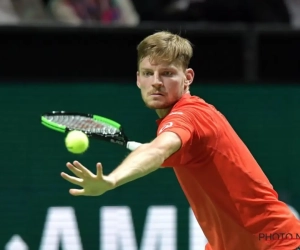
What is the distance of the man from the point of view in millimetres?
3666

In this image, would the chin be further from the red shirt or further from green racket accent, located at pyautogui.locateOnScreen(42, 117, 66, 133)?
green racket accent, located at pyautogui.locateOnScreen(42, 117, 66, 133)

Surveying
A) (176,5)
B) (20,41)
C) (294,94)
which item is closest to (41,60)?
(20,41)

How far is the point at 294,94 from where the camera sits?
6293 millimetres

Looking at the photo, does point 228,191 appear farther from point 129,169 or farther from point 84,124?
point 84,124

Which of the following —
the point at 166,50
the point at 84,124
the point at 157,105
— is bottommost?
the point at 157,105

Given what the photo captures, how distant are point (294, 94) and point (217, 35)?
2.37ft

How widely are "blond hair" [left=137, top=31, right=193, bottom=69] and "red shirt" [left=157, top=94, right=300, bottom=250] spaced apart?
193mm

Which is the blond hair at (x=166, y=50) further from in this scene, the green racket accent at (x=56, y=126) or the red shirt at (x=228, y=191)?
the green racket accent at (x=56, y=126)

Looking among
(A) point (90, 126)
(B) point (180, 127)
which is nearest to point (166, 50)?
(B) point (180, 127)

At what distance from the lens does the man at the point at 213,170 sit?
12.0 ft

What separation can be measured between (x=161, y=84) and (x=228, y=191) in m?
0.56

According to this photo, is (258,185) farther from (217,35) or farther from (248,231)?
(217,35)

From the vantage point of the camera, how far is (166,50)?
3.90m

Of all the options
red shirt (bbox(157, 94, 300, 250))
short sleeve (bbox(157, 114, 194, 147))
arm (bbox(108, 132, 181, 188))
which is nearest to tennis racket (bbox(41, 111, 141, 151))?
red shirt (bbox(157, 94, 300, 250))
